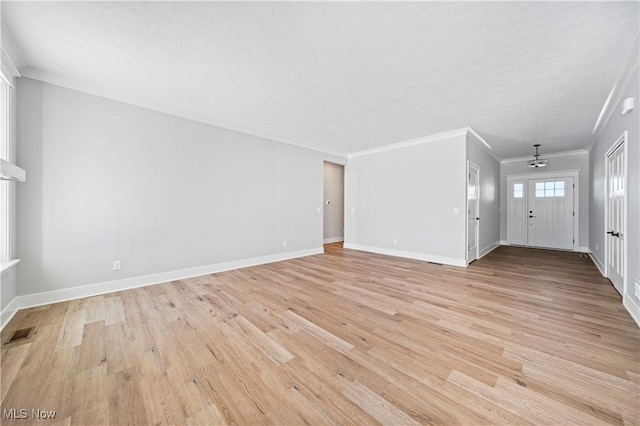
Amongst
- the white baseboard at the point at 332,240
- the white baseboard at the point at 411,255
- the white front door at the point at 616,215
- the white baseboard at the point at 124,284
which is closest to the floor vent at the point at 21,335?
the white baseboard at the point at 124,284

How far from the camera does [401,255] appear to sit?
215 inches

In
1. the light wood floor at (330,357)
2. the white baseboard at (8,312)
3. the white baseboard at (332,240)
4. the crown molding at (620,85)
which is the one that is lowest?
the light wood floor at (330,357)

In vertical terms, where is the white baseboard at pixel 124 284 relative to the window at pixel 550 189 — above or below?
below

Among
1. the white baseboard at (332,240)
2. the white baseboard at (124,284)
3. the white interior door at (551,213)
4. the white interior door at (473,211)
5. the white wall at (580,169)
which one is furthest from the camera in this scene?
the white baseboard at (332,240)

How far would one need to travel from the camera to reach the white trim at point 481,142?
4.55 metres

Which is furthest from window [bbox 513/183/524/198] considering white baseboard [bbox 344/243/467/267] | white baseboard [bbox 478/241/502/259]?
white baseboard [bbox 344/243/467/267]

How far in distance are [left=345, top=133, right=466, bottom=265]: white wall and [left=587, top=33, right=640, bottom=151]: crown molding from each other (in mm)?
1794

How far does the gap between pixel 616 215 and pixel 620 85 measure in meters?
1.72

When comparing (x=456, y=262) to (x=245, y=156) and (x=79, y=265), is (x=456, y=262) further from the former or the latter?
(x=79, y=265)

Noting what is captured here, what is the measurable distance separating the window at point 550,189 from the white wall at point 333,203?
18.5ft

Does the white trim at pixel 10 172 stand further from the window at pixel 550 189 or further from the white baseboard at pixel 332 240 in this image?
the window at pixel 550 189

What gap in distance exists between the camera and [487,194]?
19.6ft

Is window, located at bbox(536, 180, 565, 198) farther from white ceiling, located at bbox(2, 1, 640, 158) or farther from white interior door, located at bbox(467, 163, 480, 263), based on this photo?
white ceiling, located at bbox(2, 1, 640, 158)

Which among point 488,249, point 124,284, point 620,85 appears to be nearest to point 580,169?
point 488,249
